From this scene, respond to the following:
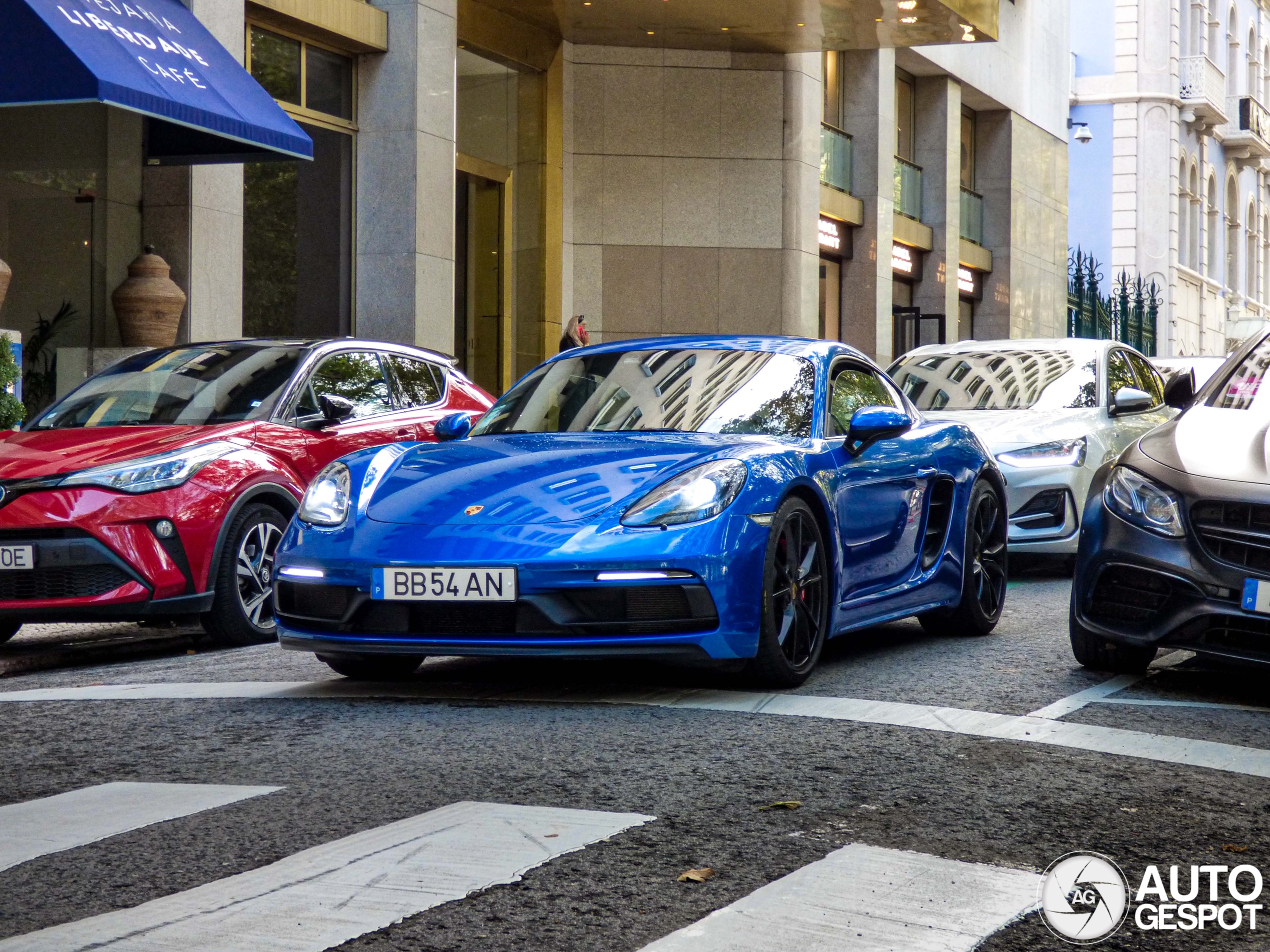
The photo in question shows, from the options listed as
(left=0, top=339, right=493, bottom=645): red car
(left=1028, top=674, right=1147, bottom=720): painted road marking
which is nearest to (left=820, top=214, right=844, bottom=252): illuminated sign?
(left=0, top=339, right=493, bottom=645): red car

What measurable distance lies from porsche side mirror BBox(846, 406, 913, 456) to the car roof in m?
0.56

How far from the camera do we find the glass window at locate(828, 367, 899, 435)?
6.83 meters

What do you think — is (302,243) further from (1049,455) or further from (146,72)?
(1049,455)

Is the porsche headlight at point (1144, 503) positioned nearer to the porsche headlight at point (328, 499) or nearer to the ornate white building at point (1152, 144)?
the porsche headlight at point (328, 499)

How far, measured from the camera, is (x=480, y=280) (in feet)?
76.7

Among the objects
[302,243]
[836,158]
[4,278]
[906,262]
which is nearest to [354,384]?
[4,278]

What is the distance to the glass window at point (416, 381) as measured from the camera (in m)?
9.59

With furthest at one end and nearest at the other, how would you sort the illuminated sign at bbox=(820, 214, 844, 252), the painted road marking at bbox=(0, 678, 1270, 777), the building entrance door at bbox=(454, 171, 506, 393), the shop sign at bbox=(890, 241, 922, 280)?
the shop sign at bbox=(890, 241, 922, 280)
the illuminated sign at bbox=(820, 214, 844, 252)
the building entrance door at bbox=(454, 171, 506, 393)
the painted road marking at bbox=(0, 678, 1270, 777)

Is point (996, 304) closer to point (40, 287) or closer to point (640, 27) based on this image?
point (640, 27)

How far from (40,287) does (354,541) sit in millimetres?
10305

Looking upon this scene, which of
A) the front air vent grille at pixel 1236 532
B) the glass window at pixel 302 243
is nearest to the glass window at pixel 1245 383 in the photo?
the front air vent grille at pixel 1236 532

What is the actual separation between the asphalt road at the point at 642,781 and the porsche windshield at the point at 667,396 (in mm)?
928

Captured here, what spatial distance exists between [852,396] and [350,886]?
13.6 ft

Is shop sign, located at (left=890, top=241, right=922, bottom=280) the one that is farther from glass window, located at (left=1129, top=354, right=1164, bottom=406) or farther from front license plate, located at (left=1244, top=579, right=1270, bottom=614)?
front license plate, located at (left=1244, top=579, right=1270, bottom=614)
